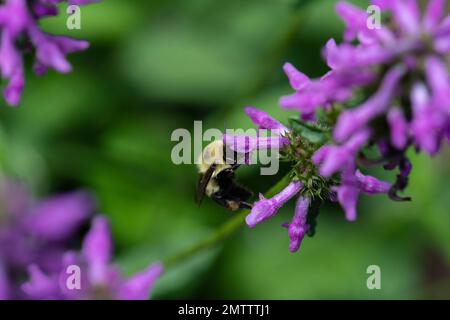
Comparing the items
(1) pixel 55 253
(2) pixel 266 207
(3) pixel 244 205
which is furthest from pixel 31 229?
(2) pixel 266 207

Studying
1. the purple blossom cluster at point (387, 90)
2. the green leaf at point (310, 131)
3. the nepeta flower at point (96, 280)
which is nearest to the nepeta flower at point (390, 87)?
the purple blossom cluster at point (387, 90)

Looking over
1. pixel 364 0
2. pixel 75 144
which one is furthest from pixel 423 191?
pixel 75 144

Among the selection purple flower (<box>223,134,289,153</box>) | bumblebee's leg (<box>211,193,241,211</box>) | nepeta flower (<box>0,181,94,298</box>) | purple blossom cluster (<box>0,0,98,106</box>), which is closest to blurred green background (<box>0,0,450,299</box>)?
nepeta flower (<box>0,181,94,298</box>)

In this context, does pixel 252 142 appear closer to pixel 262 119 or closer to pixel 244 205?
pixel 262 119

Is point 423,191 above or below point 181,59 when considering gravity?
below

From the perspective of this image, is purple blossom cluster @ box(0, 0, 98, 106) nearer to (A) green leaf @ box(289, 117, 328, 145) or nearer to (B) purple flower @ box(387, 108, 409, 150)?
(A) green leaf @ box(289, 117, 328, 145)

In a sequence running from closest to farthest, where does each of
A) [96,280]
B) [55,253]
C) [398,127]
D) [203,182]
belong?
[398,127], [203,182], [96,280], [55,253]
